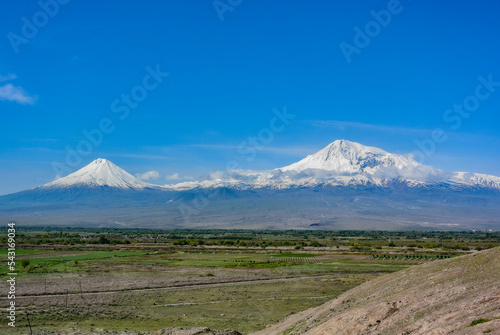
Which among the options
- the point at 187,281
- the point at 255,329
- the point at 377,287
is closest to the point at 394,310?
the point at 377,287

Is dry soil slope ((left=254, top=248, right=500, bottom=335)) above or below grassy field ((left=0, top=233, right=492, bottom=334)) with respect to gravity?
above

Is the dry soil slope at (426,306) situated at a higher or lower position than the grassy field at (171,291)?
higher

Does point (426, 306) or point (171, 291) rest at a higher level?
point (426, 306)

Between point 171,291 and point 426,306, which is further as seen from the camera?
point 171,291

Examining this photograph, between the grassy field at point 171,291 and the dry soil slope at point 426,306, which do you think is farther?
the grassy field at point 171,291

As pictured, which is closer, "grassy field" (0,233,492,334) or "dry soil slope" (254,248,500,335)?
"dry soil slope" (254,248,500,335)
